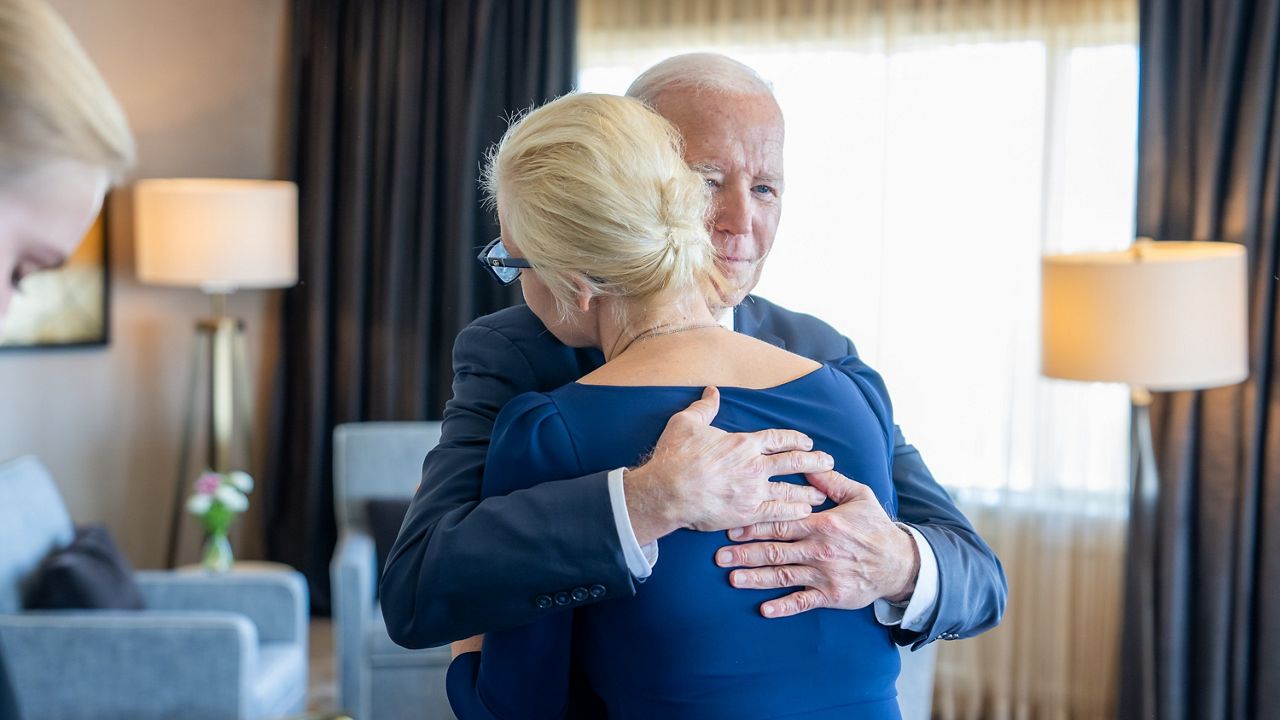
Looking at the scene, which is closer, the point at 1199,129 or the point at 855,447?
the point at 855,447

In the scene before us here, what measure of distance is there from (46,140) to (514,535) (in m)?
0.61

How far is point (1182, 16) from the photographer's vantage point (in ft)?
13.0

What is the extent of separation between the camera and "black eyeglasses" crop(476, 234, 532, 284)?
1.33 m

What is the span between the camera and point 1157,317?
337 cm

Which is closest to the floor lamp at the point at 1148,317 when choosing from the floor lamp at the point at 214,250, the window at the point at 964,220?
the window at the point at 964,220

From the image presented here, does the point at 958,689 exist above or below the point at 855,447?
below

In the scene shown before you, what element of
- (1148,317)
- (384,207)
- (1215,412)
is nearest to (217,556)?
(384,207)

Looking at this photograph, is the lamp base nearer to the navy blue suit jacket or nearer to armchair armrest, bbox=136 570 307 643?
armchair armrest, bbox=136 570 307 643

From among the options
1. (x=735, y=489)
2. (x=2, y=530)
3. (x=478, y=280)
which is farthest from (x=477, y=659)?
(x=478, y=280)

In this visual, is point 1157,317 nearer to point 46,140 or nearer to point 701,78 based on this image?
point 701,78

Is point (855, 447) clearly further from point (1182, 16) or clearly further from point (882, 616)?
point (1182, 16)

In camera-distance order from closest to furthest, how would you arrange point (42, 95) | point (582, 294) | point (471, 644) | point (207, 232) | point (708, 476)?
point (42, 95) → point (708, 476) → point (582, 294) → point (471, 644) → point (207, 232)

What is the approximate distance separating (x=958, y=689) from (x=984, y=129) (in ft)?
6.77

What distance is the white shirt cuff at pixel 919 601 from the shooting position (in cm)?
134
